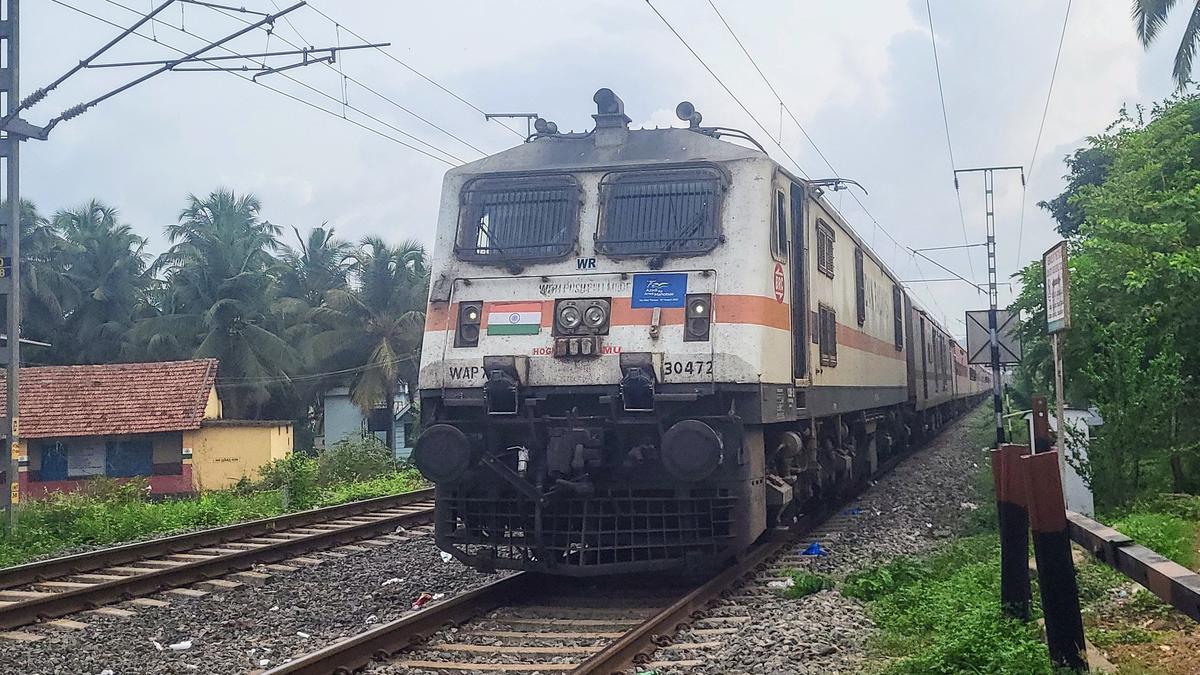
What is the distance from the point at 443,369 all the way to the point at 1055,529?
4712 millimetres

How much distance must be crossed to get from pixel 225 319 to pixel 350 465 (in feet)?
55.5

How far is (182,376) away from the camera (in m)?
31.0

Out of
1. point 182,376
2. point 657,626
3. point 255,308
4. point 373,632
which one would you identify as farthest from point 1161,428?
point 255,308

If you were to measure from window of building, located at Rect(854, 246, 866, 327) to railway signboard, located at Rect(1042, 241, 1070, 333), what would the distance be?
13.3 ft

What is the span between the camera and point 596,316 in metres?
8.35

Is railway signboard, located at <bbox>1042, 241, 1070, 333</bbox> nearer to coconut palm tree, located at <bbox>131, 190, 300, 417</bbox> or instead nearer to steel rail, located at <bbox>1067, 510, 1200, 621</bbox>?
steel rail, located at <bbox>1067, 510, 1200, 621</bbox>

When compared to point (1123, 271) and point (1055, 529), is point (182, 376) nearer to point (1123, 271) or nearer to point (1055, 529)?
point (1123, 271)

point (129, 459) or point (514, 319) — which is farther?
point (129, 459)

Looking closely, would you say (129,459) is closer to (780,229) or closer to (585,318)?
(585,318)

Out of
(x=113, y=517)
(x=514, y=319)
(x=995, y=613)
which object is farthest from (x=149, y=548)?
(x=995, y=613)

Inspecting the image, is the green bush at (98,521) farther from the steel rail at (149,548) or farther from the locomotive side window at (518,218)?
the locomotive side window at (518,218)

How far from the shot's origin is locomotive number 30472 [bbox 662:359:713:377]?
26.2 feet

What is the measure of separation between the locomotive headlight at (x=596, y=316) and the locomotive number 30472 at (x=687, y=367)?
598mm

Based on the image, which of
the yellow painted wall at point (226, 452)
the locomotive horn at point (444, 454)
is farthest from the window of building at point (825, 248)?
the yellow painted wall at point (226, 452)
